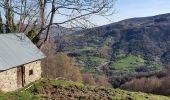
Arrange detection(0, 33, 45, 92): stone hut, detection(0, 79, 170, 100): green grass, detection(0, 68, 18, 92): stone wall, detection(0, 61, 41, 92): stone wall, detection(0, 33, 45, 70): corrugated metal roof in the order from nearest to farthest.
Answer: detection(0, 79, 170, 100): green grass < detection(0, 68, 18, 92): stone wall < detection(0, 61, 41, 92): stone wall < detection(0, 33, 45, 92): stone hut < detection(0, 33, 45, 70): corrugated metal roof

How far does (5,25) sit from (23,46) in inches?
282

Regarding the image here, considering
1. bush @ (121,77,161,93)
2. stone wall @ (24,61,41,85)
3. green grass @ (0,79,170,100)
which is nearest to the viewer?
green grass @ (0,79,170,100)

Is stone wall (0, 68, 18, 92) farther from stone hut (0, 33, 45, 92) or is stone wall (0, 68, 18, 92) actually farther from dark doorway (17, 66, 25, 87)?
dark doorway (17, 66, 25, 87)

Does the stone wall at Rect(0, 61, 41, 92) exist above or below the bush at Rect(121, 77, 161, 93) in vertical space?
above

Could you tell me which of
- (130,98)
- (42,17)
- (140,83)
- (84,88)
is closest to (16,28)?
(42,17)

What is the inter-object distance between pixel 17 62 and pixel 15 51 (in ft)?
4.94

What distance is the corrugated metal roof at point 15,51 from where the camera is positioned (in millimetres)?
23223

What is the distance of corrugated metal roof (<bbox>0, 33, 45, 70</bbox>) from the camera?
23.2 meters

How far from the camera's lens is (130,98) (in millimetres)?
24062

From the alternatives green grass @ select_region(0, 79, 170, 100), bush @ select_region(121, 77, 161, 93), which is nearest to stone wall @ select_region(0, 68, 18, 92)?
green grass @ select_region(0, 79, 170, 100)

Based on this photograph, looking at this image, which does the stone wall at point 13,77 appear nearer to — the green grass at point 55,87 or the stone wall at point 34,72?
the stone wall at point 34,72

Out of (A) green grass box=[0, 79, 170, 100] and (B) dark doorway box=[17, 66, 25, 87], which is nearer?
(A) green grass box=[0, 79, 170, 100]

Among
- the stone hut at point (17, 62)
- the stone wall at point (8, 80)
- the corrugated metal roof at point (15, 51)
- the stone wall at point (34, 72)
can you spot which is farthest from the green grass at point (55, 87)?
the corrugated metal roof at point (15, 51)

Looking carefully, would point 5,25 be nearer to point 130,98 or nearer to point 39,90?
point 39,90
